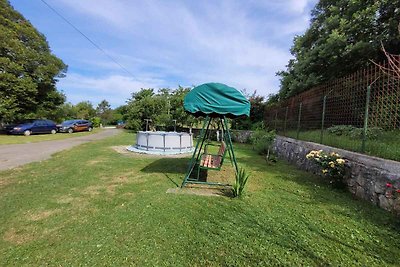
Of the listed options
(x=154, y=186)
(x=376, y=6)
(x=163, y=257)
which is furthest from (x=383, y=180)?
(x=376, y=6)

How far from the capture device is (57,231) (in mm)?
2949

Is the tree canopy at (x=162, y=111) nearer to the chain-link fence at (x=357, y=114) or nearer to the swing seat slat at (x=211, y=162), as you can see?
the chain-link fence at (x=357, y=114)

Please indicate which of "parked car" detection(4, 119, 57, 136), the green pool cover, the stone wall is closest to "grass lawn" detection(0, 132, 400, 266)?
the stone wall

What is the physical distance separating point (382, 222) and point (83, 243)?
402 cm

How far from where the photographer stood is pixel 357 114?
17.5ft

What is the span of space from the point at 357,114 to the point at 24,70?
2519 centimetres

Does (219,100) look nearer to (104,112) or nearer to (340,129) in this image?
(340,129)

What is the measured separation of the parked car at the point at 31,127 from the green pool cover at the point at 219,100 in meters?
20.2

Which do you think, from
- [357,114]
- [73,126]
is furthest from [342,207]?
[73,126]

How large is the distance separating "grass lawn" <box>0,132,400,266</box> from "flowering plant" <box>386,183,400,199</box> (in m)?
0.32

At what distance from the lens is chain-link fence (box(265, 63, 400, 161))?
14.2ft

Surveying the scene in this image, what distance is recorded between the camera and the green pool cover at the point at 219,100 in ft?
14.8

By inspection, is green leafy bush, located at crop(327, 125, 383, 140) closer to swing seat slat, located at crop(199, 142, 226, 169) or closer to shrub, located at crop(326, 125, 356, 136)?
shrub, located at crop(326, 125, 356, 136)

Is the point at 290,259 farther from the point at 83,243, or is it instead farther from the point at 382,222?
the point at 83,243
